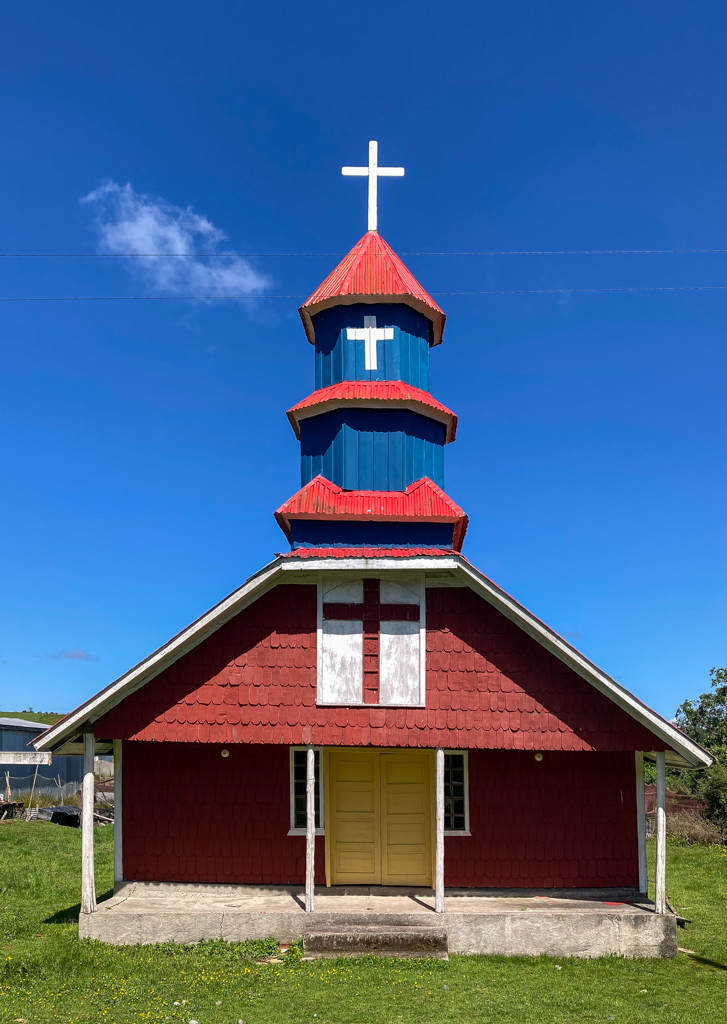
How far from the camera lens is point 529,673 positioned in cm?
1347

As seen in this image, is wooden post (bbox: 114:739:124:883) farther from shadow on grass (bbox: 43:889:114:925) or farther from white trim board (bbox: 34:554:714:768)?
white trim board (bbox: 34:554:714:768)

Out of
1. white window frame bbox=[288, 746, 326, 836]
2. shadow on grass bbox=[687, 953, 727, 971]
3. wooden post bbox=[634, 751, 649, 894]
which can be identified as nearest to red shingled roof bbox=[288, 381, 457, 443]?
white window frame bbox=[288, 746, 326, 836]

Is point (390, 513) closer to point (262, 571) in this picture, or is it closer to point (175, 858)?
point (262, 571)

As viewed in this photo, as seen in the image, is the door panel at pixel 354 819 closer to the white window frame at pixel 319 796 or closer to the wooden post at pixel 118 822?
the white window frame at pixel 319 796

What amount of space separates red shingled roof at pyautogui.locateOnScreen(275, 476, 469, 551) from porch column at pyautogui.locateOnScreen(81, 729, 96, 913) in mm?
4972

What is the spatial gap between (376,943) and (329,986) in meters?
1.31

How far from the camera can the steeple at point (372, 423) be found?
14812 millimetres

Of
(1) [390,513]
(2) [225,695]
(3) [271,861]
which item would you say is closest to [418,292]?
(1) [390,513]

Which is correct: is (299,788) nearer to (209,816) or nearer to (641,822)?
(209,816)

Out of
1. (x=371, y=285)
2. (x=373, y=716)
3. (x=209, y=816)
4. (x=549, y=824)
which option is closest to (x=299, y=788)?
(x=209, y=816)

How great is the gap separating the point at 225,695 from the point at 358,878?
14.0 feet

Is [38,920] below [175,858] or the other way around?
below

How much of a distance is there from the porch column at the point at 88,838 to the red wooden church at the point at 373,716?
2.9 inches

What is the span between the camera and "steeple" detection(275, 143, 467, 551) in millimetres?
14812
